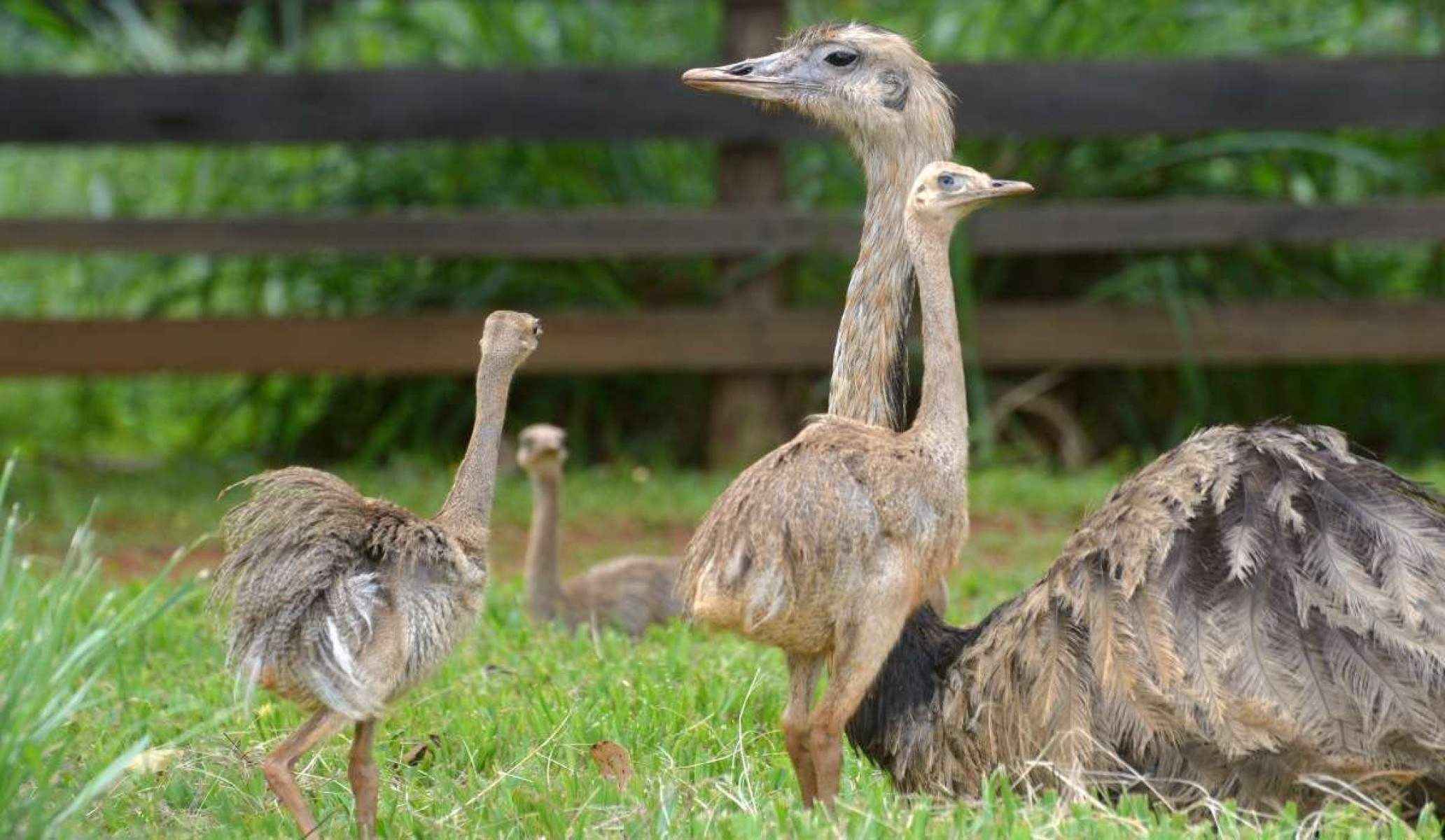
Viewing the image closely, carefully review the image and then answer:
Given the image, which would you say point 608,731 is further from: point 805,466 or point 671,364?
point 671,364

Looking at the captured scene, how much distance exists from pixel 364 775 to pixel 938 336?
4.21 ft

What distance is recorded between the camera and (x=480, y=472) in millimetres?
3881

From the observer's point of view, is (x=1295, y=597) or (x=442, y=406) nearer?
(x=1295, y=597)

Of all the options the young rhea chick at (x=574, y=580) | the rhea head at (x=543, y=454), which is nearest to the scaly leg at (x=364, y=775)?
the young rhea chick at (x=574, y=580)

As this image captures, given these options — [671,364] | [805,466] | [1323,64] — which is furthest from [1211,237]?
[805,466]

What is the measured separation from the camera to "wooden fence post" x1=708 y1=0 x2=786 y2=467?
8.47m

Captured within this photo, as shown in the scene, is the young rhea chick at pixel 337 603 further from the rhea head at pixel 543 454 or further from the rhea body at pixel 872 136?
the rhea head at pixel 543 454

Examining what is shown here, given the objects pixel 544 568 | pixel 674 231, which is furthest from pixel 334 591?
pixel 674 231

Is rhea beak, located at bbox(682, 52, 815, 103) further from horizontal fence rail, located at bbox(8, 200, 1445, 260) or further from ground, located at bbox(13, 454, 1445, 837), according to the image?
horizontal fence rail, located at bbox(8, 200, 1445, 260)

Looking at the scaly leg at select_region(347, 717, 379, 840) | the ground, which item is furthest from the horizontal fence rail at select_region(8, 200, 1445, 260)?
the scaly leg at select_region(347, 717, 379, 840)

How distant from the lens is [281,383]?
10117 millimetres

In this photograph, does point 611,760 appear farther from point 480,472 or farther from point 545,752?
point 480,472

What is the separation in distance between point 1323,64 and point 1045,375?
184 cm

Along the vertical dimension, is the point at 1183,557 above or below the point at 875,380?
below
